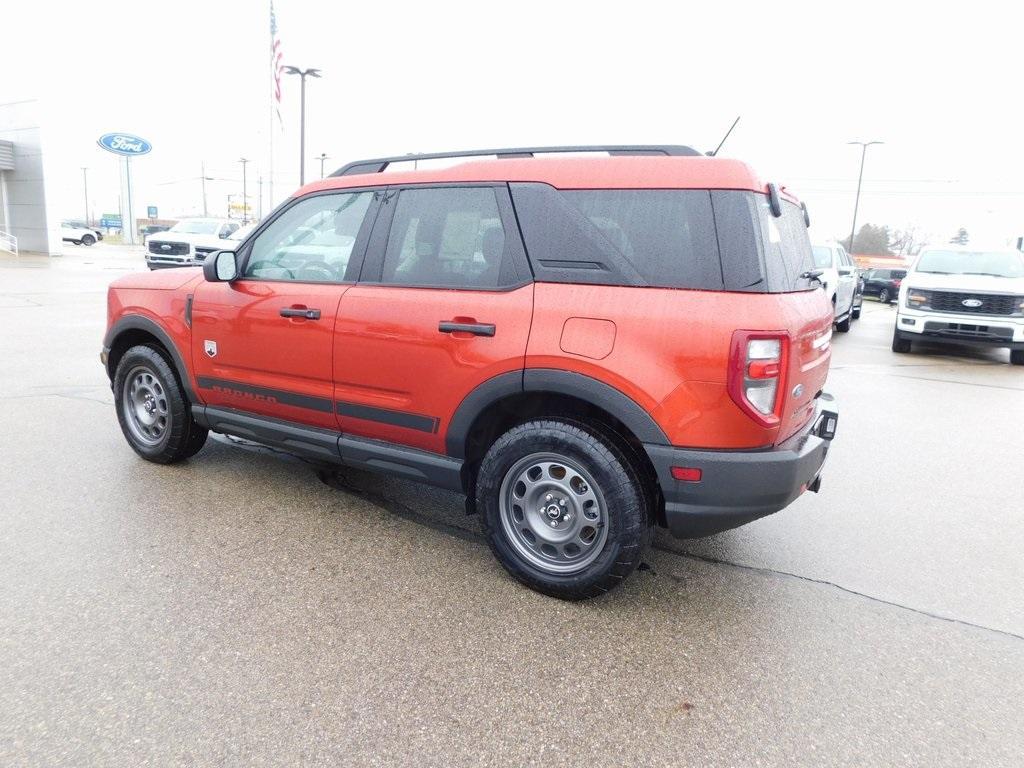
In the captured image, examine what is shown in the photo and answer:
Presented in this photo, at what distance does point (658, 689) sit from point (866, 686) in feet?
2.60

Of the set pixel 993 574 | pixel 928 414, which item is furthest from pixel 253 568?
pixel 928 414

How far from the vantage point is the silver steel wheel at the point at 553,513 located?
9.71ft

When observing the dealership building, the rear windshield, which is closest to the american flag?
the dealership building

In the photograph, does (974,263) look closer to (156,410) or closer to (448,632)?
(448,632)

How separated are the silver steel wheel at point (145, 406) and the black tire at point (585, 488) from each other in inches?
97.9

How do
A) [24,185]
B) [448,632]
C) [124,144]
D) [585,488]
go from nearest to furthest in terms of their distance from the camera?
[448,632]
[585,488]
[24,185]
[124,144]

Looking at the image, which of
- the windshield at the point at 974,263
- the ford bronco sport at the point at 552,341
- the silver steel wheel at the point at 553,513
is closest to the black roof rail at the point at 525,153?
the ford bronco sport at the point at 552,341

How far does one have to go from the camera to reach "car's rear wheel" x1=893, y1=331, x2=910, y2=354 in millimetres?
11500

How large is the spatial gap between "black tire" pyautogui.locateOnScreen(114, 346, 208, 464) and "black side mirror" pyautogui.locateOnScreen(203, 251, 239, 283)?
0.86 m

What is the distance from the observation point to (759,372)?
259cm

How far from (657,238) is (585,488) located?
1102 millimetres

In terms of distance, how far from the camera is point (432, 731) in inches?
87.4

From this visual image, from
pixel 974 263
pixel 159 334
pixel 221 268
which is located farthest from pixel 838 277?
pixel 159 334

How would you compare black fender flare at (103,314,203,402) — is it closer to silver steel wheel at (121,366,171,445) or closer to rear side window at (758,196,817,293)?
silver steel wheel at (121,366,171,445)
